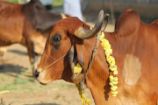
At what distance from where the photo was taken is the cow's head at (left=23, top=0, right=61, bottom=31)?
8.41 m

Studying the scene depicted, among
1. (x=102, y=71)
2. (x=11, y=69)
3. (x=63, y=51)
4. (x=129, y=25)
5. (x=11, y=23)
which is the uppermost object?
(x=129, y=25)

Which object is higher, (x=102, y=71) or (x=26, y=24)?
(x=102, y=71)

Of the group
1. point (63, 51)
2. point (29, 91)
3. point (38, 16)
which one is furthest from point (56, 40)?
point (38, 16)

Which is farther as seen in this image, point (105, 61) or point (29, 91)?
point (29, 91)

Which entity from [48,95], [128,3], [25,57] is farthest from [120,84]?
[128,3]

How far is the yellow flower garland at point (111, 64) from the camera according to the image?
4129mm

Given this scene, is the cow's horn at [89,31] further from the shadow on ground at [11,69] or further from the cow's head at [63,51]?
the shadow on ground at [11,69]

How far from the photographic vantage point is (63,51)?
4160 millimetres

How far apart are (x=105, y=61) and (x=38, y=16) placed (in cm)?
457

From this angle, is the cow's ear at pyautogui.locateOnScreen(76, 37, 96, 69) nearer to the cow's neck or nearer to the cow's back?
the cow's neck

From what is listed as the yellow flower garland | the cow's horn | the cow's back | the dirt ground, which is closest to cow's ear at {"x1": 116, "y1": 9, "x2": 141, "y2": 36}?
the yellow flower garland

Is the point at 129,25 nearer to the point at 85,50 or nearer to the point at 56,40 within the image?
the point at 85,50

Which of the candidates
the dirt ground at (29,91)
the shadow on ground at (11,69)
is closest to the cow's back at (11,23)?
the dirt ground at (29,91)

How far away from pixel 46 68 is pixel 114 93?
0.57 metres
